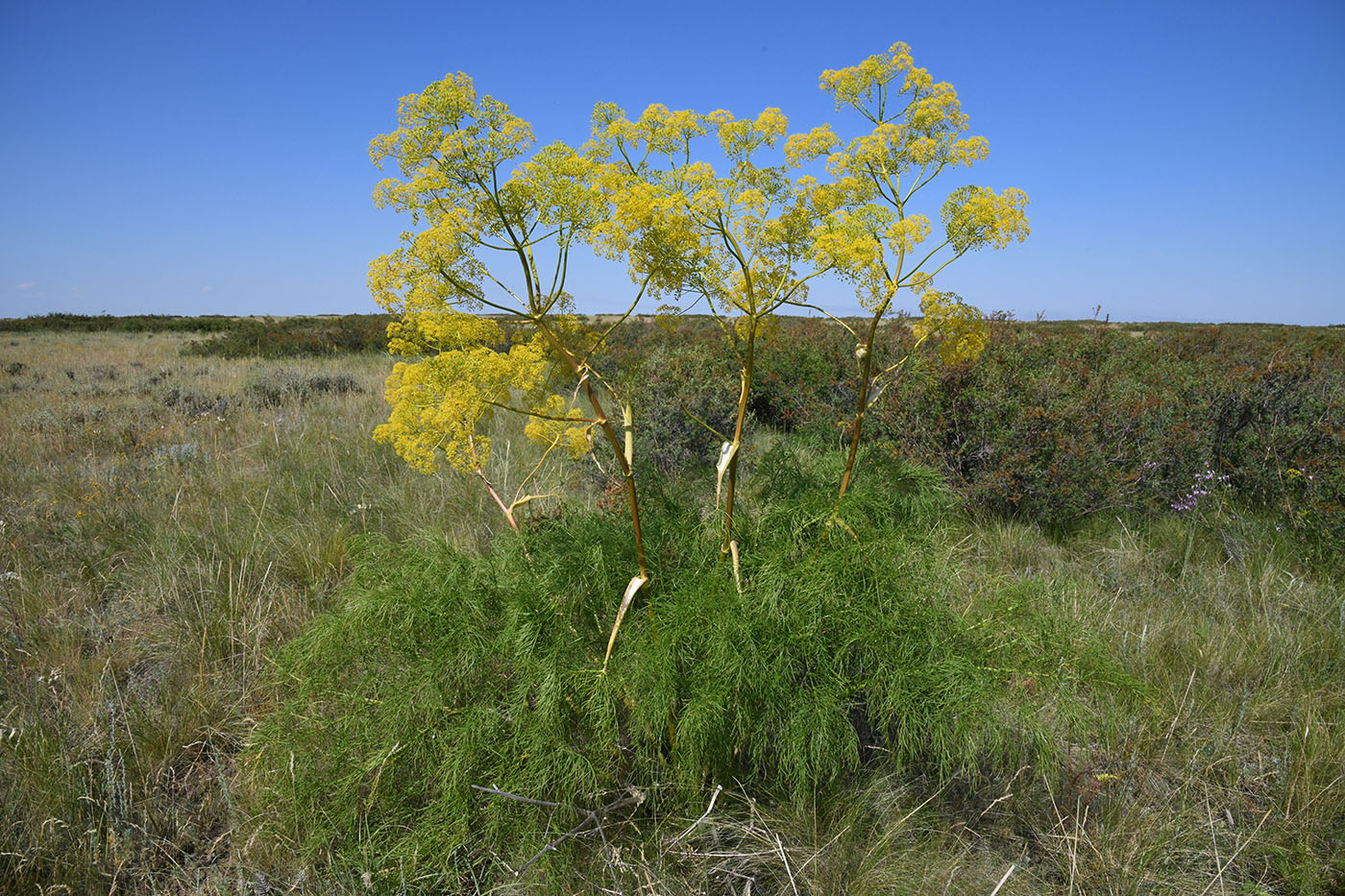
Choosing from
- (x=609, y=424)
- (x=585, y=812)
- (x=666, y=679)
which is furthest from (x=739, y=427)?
(x=585, y=812)

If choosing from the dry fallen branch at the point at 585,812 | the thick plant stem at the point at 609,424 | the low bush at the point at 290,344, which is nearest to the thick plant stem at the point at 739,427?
the thick plant stem at the point at 609,424

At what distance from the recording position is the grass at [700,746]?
184 cm

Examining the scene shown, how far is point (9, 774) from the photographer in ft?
7.12

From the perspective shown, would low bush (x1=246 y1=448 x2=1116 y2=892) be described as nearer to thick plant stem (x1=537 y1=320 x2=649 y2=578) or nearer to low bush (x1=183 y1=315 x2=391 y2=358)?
thick plant stem (x1=537 y1=320 x2=649 y2=578)

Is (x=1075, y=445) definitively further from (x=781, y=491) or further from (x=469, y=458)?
(x=469, y=458)

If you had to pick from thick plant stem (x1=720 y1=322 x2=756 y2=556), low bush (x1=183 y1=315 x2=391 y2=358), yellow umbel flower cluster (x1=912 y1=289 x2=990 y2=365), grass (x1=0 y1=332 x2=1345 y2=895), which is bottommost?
grass (x1=0 y1=332 x2=1345 y2=895)

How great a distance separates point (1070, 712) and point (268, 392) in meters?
10.2

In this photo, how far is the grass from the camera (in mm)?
1842

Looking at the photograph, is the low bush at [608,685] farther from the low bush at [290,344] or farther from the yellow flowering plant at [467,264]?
the low bush at [290,344]

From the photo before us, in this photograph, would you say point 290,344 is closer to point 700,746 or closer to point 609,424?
point 609,424

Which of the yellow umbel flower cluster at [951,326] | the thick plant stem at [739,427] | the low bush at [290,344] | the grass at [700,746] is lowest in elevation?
the grass at [700,746]

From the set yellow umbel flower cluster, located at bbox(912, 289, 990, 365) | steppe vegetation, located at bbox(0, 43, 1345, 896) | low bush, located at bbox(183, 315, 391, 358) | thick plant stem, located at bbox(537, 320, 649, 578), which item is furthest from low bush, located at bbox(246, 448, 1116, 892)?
low bush, located at bbox(183, 315, 391, 358)

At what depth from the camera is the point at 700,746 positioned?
5.87 ft

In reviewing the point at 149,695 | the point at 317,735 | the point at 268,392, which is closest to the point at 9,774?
the point at 149,695
